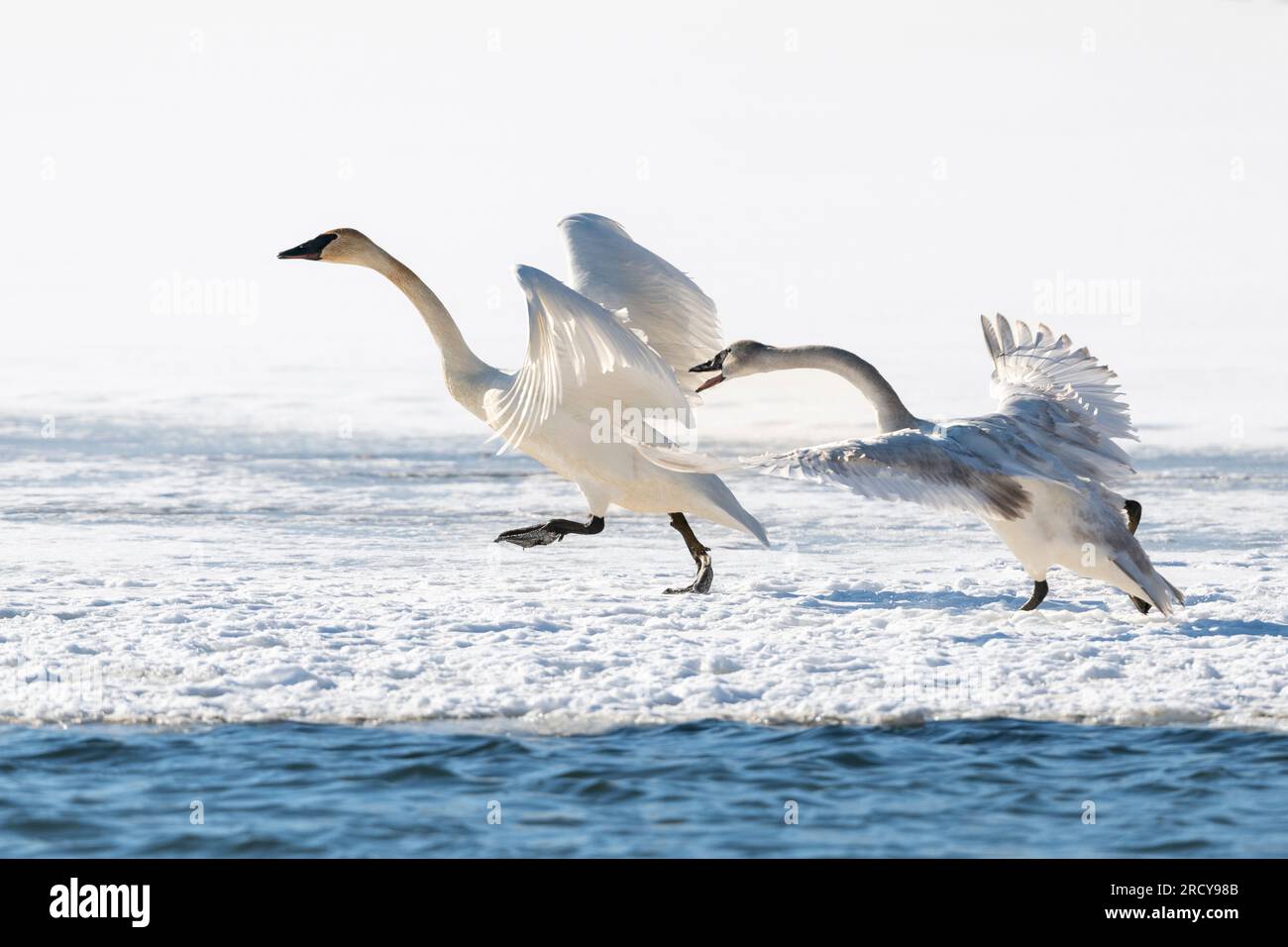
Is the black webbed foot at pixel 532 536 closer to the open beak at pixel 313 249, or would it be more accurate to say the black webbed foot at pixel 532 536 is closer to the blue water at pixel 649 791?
the open beak at pixel 313 249

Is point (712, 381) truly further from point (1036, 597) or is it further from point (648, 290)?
point (1036, 597)

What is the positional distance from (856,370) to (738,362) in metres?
0.79

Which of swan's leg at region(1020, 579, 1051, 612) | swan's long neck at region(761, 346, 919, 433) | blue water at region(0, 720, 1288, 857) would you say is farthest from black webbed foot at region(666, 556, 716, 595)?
blue water at region(0, 720, 1288, 857)

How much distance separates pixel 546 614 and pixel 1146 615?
124 inches

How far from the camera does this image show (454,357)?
9773 millimetres

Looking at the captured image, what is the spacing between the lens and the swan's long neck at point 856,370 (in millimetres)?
8547

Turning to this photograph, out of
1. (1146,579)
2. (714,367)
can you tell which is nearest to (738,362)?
(714,367)

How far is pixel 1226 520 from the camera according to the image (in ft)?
42.4

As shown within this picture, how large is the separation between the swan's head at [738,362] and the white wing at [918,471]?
1520 mm

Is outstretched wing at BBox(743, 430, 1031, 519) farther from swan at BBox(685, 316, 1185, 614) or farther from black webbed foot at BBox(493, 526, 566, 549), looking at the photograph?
black webbed foot at BBox(493, 526, 566, 549)

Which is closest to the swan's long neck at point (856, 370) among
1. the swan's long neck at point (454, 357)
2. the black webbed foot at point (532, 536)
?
the black webbed foot at point (532, 536)

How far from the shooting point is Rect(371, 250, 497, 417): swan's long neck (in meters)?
9.69
